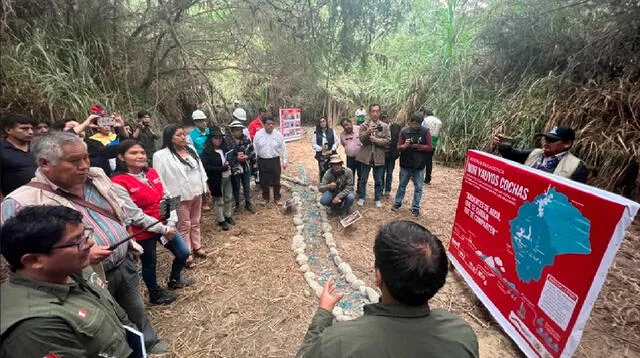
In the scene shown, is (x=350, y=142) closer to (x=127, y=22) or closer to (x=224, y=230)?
(x=224, y=230)

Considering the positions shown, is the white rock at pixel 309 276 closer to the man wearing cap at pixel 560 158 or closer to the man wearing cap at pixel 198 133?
the man wearing cap at pixel 560 158

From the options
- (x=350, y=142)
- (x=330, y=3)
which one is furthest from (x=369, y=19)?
(x=350, y=142)

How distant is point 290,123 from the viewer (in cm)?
1045

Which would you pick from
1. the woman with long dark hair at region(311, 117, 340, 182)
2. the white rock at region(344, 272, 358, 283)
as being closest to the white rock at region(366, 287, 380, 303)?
the white rock at region(344, 272, 358, 283)

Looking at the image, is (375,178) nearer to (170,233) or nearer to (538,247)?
(538,247)

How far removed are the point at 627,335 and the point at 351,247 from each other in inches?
113

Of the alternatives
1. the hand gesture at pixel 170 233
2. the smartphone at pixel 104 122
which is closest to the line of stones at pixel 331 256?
the hand gesture at pixel 170 233

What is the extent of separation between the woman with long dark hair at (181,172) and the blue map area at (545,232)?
132 inches

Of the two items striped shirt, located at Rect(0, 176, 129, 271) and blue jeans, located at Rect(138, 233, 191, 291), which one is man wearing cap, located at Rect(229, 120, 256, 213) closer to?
blue jeans, located at Rect(138, 233, 191, 291)

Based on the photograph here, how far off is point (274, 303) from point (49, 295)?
2.26 m

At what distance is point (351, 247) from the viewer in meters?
4.43

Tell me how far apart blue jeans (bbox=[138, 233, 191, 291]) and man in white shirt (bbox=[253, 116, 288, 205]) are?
105 inches

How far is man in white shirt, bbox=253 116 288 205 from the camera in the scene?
560 cm

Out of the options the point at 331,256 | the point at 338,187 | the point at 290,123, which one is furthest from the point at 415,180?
the point at 290,123
